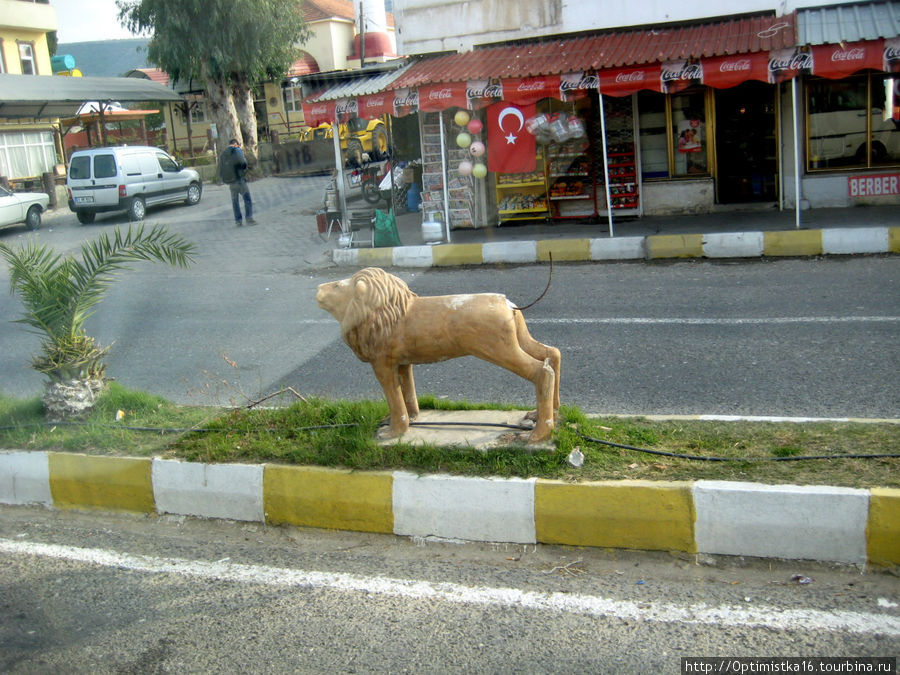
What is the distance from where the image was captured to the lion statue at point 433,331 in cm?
443

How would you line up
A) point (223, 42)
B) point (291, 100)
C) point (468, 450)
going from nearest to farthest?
point (468, 450)
point (223, 42)
point (291, 100)

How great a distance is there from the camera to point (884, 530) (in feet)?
12.1

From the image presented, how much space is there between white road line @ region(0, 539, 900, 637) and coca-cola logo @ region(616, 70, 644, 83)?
396 inches

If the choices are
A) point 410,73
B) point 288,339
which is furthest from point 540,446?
point 410,73

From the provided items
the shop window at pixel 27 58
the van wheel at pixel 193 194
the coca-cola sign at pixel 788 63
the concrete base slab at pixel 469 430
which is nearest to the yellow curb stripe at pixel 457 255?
the coca-cola sign at pixel 788 63

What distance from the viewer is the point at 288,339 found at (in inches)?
352

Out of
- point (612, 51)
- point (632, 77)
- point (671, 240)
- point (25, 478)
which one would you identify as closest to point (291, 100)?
point (612, 51)

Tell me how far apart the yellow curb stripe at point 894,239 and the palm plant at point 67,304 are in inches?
365

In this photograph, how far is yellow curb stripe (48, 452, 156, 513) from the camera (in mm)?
4980

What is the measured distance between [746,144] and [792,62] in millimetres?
3416

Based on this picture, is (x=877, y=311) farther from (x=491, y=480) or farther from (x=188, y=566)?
(x=188, y=566)

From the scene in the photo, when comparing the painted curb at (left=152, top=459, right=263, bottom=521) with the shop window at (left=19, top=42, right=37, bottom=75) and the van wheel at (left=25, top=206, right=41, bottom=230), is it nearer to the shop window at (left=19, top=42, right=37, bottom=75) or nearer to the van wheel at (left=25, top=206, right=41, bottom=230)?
the van wheel at (left=25, top=206, right=41, bottom=230)

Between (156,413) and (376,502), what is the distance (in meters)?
2.21

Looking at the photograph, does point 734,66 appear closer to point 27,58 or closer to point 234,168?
point 234,168
